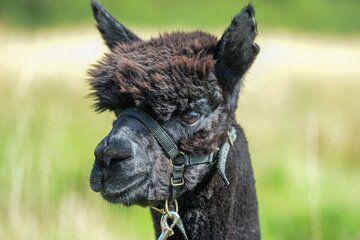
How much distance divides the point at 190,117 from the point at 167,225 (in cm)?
56

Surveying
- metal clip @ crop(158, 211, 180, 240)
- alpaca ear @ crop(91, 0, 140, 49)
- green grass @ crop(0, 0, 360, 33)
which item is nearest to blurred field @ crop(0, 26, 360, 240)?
alpaca ear @ crop(91, 0, 140, 49)

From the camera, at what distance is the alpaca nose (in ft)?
14.8

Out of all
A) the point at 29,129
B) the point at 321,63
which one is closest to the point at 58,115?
the point at 29,129

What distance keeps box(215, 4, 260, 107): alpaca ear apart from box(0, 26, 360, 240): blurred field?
1346mm

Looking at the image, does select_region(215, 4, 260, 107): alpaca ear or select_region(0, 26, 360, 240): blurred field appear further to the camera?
select_region(0, 26, 360, 240): blurred field

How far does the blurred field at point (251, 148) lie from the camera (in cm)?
825

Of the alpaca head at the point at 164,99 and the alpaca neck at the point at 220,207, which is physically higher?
the alpaca head at the point at 164,99

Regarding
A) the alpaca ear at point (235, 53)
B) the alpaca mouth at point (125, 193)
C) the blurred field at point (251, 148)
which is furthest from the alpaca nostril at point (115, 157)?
the blurred field at point (251, 148)

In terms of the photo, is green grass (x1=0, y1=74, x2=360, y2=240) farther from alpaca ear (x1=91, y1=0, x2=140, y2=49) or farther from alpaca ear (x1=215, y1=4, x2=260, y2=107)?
alpaca ear (x1=215, y1=4, x2=260, y2=107)

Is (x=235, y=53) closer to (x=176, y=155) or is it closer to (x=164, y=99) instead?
(x=164, y=99)

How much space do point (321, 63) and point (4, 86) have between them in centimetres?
814

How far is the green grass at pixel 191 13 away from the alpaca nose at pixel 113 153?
19.0 metres

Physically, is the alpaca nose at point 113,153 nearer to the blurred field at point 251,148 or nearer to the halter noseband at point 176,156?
the halter noseband at point 176,156

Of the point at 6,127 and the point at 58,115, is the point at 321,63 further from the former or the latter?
the point at 6,127
